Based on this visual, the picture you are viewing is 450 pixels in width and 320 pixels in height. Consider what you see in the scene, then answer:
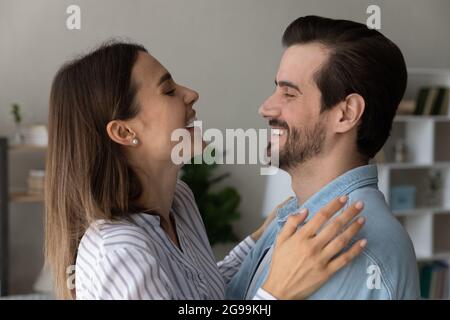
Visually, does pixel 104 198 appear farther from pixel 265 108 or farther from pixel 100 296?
pixel 265 108

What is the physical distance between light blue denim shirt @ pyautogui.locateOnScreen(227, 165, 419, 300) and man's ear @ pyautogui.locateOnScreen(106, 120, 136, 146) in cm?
22

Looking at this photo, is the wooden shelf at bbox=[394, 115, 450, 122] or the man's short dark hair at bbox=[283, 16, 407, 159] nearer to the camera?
the man's short dark hair at bbox=[283, 16, 407, 159]

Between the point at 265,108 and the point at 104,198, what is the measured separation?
0.21 meters

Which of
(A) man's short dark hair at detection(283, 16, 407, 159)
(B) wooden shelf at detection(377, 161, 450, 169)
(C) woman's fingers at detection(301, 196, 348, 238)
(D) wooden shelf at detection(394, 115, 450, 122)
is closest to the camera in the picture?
(C) woman's fingers at detection(301, 196, 348, 238)

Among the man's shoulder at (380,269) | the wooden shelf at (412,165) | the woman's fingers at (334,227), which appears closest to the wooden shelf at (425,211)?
the wooden shelf at (412,165)

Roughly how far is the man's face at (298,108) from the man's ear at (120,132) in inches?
6.3

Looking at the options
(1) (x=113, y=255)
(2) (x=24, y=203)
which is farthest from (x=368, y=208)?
(2) (x=24, y=203)

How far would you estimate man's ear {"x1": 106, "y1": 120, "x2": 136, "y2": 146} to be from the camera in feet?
2.10

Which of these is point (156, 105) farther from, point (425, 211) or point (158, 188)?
point (425, 211)

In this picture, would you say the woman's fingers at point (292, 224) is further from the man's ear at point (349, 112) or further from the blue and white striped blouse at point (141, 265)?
the man's ear at point (349, 112)

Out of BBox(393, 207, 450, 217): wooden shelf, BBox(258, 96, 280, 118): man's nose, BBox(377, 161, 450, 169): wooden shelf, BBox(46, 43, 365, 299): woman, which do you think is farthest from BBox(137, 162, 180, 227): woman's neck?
BBox(377, 161, 450, 169): wooden shelf

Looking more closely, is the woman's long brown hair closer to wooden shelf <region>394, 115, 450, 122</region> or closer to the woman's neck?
the woman's neck

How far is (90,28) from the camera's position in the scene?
0.72m

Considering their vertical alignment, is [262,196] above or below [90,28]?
below
